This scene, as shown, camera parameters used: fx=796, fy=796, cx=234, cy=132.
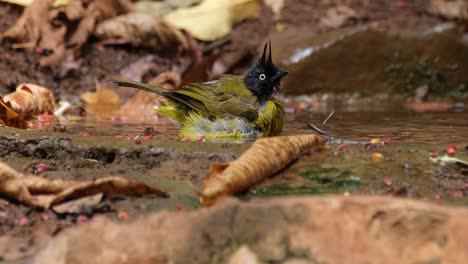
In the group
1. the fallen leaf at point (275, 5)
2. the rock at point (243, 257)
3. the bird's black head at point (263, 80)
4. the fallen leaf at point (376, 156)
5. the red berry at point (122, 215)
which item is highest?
the fallen leaf at point (275, 5)

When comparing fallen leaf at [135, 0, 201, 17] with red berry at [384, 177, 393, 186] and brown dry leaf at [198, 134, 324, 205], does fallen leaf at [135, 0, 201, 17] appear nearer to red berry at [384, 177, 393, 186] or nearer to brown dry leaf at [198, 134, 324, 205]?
brown dry leaf at [198, 134, 324, 205]

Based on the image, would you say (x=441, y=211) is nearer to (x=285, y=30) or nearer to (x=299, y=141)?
(x=299, y=141)

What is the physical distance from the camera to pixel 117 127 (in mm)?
5590

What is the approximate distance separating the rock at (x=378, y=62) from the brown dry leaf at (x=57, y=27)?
6.96 ft

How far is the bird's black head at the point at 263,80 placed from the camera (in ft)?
17.4

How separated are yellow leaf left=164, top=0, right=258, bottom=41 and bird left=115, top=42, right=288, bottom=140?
147 inches

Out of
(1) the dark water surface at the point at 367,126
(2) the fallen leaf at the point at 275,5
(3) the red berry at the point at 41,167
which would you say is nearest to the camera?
(3) the red berry at the point at 41,167

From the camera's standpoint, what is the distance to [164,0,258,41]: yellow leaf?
904cm

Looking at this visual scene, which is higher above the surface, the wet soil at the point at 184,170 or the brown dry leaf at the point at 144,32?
the brown dry leaf at the point at 144,32

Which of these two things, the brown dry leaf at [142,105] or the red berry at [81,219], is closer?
the red berry at [81,219]

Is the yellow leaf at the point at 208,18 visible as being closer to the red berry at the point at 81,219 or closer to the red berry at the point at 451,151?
the red berry at the point at 451,151

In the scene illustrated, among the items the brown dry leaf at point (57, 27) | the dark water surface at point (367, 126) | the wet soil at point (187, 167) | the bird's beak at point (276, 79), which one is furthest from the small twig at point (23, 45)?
the bird's beak at point (276, 79)

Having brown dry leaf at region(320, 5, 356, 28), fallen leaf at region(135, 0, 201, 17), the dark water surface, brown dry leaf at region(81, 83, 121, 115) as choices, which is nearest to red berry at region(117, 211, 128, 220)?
the dark water surface

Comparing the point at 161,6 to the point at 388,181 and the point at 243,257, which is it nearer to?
the point at 388,181
